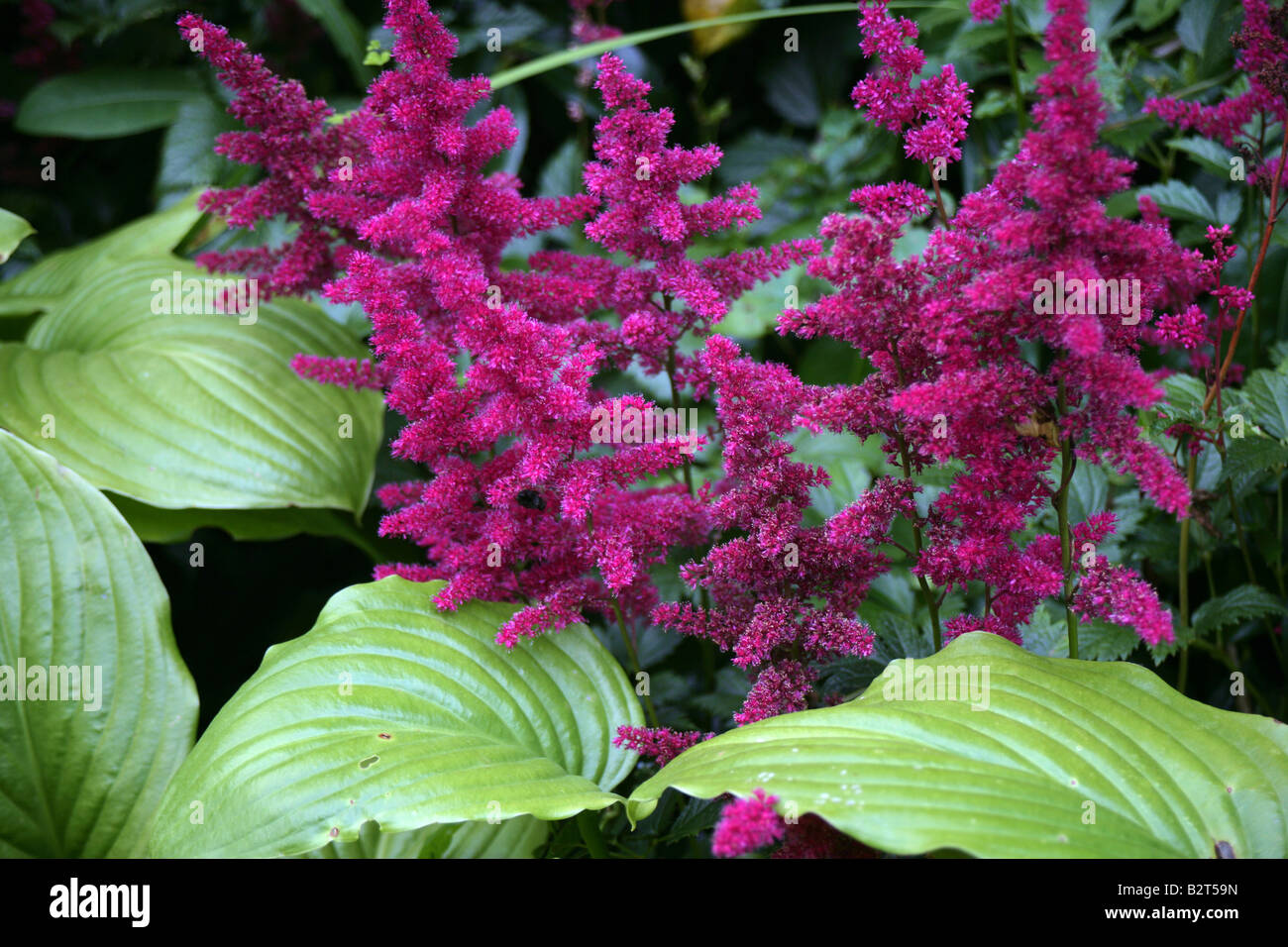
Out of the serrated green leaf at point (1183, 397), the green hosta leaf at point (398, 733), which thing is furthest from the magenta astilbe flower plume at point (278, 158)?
the serrated green leaf at point (1183, 397)

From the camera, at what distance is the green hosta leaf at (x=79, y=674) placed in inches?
45.6

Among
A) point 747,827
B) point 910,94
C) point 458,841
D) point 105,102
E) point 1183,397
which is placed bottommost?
point 458,841

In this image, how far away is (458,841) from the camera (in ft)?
3.88

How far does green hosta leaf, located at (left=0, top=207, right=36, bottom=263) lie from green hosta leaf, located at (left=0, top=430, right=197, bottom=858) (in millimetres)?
495

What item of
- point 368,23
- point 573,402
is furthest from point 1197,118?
point 368,23

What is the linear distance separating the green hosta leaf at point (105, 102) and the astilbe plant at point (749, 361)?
1152 mm

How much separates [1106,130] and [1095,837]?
3.96 feet

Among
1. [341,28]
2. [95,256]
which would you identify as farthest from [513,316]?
[341,28]

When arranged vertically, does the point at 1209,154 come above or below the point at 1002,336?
above

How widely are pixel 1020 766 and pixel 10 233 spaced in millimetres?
1600

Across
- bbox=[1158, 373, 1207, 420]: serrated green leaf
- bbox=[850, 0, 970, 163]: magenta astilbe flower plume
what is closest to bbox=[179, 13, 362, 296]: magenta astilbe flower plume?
bbox=[850, 0, 970, 163]: magenta astilbe flower plume

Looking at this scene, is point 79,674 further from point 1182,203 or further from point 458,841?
point 1182,203

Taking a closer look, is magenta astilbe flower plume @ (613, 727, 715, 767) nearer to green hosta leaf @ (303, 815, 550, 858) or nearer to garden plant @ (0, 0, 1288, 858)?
garden plant @ (0, 0, 1288, 858)

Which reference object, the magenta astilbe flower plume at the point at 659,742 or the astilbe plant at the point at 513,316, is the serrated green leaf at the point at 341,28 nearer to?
the astilbe plant at the point at 513,316
